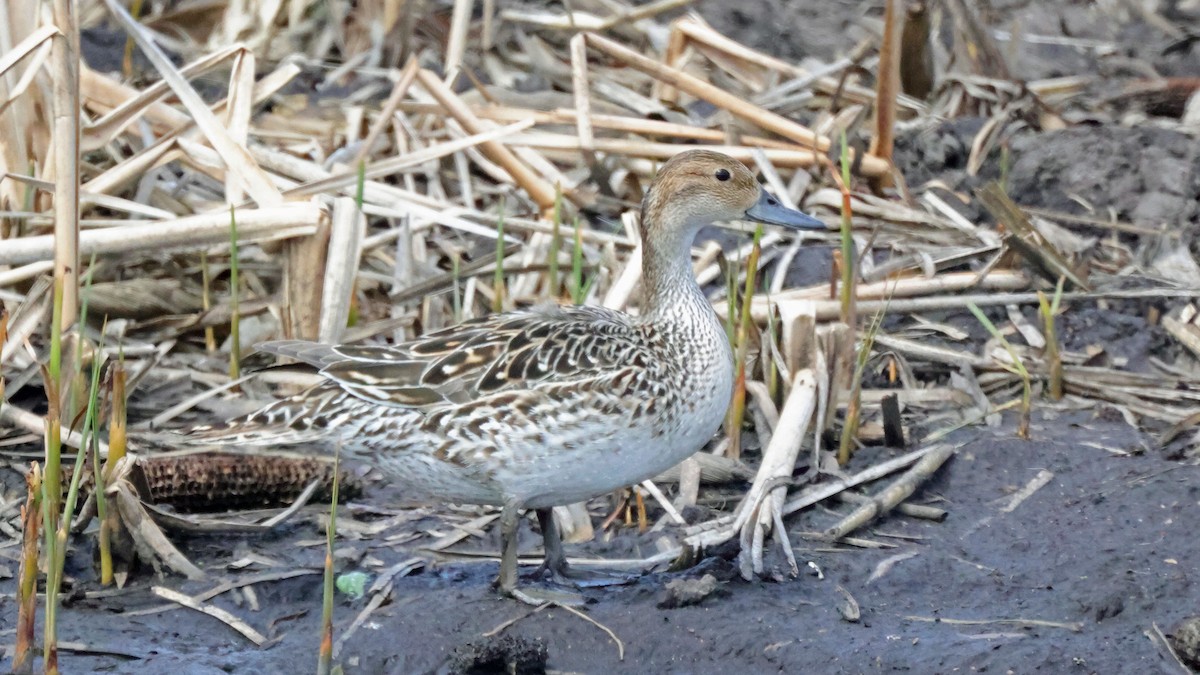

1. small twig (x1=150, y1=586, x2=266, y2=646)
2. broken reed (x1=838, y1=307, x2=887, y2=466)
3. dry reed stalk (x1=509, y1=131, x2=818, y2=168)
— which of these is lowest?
small twig (x1=150, y1=586, x2=266, y2=646)

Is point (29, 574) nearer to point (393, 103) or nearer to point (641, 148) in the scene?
point (393, 103)

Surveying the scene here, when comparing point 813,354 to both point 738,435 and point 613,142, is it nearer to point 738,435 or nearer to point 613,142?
point 738,435

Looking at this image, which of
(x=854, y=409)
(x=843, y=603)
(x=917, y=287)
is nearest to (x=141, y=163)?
(x=854, y=409)

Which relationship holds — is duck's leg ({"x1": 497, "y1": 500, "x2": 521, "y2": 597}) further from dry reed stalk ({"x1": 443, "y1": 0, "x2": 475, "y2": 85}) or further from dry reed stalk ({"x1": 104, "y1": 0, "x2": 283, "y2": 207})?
dry reed stalk ({"x1": 443, "y1": 0, "x2": 475, "y2": 85})

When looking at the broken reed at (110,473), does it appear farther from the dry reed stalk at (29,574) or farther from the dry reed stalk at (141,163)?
the dry reed stalk at (141,163)

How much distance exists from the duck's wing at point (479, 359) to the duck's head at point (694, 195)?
409 mm

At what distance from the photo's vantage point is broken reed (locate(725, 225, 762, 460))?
17.2 feet

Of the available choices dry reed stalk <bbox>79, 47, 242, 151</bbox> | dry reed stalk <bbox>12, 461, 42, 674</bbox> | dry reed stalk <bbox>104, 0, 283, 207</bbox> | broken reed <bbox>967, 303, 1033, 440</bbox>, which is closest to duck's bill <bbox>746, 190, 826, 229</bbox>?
broken reed <bbox>967, 303, 1033, 440</bbox>

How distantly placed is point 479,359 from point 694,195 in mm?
946

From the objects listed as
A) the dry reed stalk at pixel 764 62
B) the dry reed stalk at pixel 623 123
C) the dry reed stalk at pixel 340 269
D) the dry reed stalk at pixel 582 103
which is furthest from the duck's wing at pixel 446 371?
the dry reed stalk at pixel 764 62

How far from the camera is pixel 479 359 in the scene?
473cm

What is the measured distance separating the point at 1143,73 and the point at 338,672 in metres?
6.32

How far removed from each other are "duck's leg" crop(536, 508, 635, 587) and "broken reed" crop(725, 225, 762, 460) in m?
0.83

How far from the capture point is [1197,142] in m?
7.26
